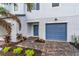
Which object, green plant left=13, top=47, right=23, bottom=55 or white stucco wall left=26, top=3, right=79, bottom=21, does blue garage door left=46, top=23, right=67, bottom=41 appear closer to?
white stucco wall left=26, top=3, right=79, bottom=21

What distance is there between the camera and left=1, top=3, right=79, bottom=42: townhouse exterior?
126 inches

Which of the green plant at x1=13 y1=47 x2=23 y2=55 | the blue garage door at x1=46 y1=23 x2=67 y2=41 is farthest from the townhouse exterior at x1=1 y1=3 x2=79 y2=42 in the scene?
the green plant at x1=13 y1=47 x2=23 y2=55

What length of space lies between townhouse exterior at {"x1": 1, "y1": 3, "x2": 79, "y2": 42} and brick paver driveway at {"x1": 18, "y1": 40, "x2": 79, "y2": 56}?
90mm

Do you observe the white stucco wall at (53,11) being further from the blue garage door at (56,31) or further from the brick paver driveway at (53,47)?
the brick paver driveway at (53,47)

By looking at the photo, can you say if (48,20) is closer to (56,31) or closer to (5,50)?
(56,31)

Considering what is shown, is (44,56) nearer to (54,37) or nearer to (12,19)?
(54,37)

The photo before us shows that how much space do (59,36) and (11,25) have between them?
0.79m

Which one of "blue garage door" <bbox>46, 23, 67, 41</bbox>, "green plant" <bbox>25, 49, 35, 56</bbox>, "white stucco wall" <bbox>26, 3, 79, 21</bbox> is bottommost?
"green plant" <bbox>25, 49, 35, 56</bbox>

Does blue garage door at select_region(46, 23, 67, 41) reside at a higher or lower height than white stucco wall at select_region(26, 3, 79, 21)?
lower

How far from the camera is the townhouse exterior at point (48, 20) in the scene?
3.21m

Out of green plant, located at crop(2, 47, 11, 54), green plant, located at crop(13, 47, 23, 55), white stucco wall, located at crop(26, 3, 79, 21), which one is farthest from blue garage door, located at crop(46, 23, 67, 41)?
green plant, located at crop(2, 47, 11, 54)

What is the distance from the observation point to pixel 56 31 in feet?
11.0

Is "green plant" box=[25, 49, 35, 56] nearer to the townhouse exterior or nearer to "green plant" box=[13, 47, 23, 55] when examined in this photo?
"green plant" box=[13, 47, 23, 55]

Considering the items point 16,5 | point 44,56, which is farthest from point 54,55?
point 16,5
